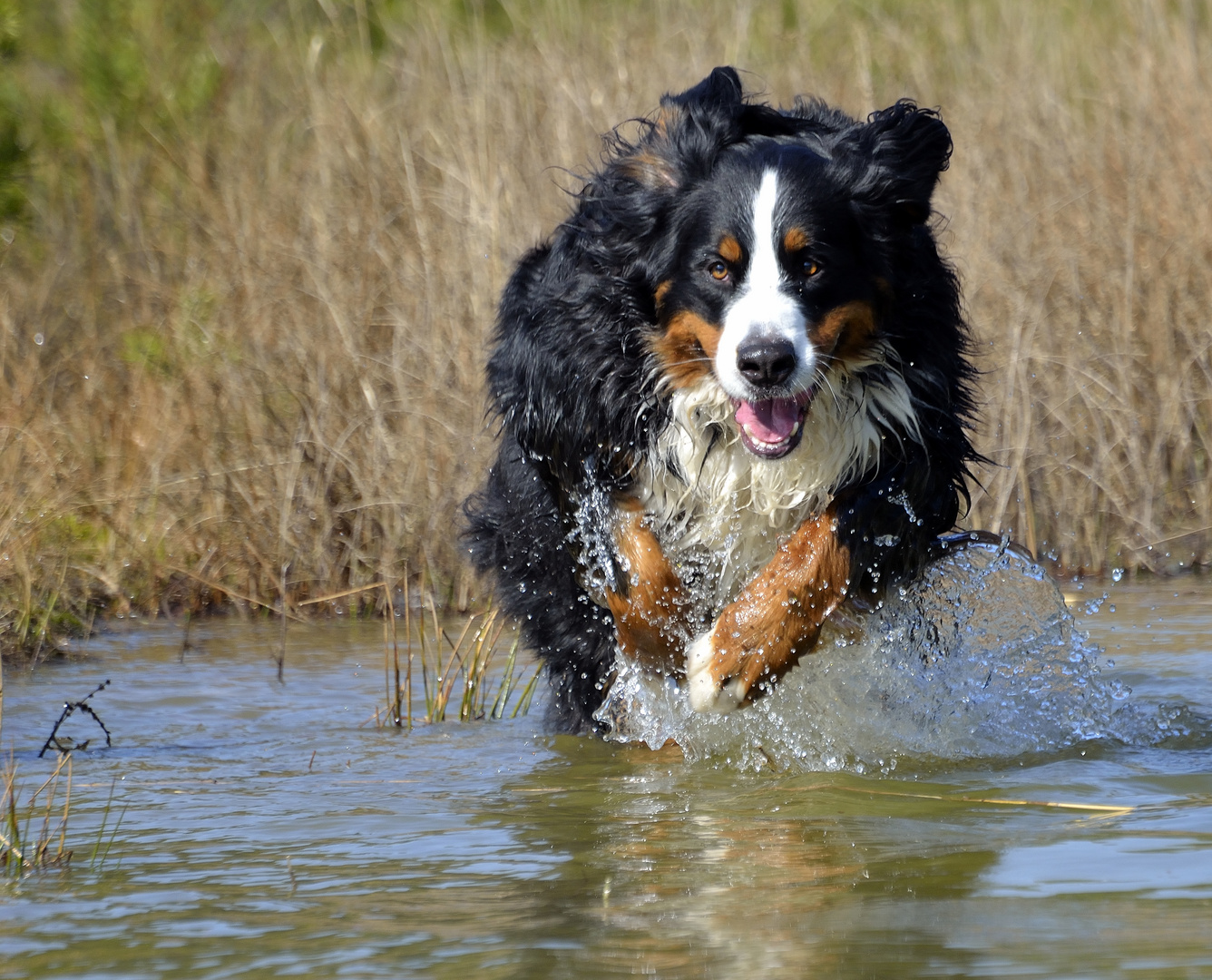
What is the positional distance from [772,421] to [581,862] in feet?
4.77

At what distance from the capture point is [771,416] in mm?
4105

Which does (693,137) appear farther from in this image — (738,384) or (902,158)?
(738,384)

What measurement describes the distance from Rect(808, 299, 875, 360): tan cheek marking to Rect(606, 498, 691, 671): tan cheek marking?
2.29 ft

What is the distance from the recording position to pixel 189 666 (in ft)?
17.9

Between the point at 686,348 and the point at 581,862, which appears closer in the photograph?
the point at 581,862

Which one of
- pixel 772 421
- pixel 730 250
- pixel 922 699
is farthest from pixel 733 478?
pixel 922 699

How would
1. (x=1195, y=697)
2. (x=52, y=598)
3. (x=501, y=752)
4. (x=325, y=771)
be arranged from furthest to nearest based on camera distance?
(x=52, y=598) < (x=1195, y=697) < (x=501, y=752) < (x=325, y=771)

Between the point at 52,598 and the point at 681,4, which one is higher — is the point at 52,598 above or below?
below

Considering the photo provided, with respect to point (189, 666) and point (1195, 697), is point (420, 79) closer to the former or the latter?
point (189, 666)

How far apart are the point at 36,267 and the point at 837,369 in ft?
18.8

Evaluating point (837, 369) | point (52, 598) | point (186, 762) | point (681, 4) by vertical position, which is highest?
point (681, 4)

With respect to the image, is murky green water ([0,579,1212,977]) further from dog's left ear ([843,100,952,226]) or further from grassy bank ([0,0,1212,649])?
grassy bank ([0,0,1212,649])

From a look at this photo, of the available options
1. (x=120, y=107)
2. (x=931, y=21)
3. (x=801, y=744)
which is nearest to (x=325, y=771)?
(x=801, y=744)

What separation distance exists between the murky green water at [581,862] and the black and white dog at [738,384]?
47 centimetres
